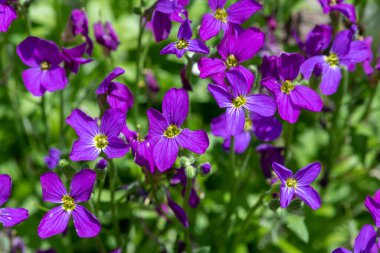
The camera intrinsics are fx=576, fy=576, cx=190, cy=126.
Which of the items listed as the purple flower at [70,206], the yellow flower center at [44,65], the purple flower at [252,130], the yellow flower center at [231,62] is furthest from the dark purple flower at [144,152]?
the yellow flower center at [44,65]

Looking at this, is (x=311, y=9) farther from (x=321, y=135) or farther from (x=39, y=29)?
(x=39, y=29)

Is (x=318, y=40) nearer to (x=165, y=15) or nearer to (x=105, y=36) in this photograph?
(x=165, y=15)

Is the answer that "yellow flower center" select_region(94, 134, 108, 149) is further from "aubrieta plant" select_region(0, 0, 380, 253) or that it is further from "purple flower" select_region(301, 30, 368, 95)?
"purple flower" select_region(301, 30, 368, 95)

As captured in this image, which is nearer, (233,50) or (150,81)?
(233,50)

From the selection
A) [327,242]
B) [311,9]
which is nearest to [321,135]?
[327,242]

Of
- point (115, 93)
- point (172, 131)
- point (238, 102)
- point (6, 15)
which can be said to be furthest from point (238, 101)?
point (6, 15)
